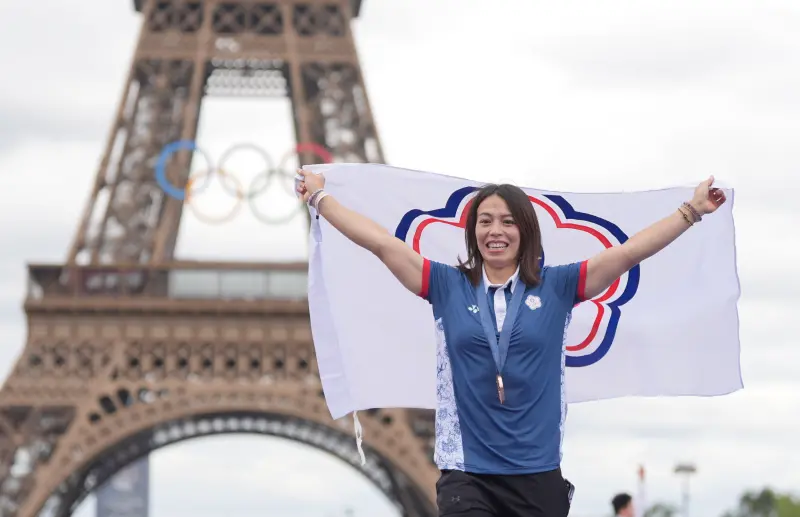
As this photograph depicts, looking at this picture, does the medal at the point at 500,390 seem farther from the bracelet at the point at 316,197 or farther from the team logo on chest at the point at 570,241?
the team logo on chest at the point at 570,241

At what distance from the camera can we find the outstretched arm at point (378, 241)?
6.96 meters

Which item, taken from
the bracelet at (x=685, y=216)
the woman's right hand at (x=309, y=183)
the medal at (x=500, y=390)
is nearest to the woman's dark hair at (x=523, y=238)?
the medal at (x=500, y=390)

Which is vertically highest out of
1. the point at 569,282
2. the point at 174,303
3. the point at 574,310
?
the point at 174,303

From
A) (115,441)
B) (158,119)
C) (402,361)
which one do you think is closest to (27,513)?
(115,441)

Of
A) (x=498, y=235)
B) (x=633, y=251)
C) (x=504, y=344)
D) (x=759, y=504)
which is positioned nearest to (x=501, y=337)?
(x=504, y=344)

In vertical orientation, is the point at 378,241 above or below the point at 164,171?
below

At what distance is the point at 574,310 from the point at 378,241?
6.01 feet

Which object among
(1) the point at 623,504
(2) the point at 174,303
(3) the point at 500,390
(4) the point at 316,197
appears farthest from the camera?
(2) the point at 174,303

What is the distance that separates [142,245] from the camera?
43.7 metres

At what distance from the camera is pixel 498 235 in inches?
269

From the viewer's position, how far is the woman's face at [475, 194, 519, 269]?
6.83m

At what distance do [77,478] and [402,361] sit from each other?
125 feet

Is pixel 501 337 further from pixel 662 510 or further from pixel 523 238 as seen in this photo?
pixel 662 510

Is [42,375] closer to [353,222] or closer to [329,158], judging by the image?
[329,158]
